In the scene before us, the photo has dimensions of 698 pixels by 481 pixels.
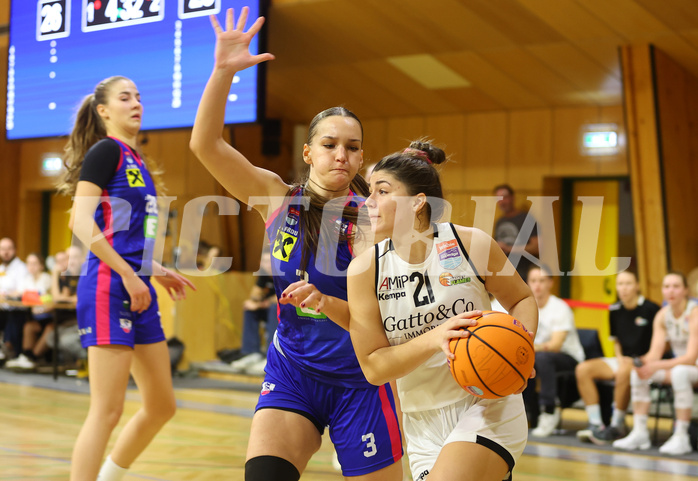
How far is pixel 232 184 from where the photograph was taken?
299 centimetres

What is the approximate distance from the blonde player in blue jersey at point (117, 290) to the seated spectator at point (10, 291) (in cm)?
823

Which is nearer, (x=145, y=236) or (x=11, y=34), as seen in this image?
(x=145, y=236)

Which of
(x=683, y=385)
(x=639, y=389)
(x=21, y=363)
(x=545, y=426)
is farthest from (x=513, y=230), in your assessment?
(x=21, y=363)

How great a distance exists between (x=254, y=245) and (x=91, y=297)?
8897 millimetres

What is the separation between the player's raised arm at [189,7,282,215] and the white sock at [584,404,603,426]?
484cm

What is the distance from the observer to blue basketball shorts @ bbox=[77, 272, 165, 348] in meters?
3.67

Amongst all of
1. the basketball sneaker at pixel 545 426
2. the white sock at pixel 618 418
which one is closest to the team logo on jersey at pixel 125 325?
the basketball sneaker at pixel 545 426

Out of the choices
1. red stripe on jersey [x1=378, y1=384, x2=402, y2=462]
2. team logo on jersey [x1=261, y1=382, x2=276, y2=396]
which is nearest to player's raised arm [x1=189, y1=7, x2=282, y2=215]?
team logo on jersey [x1=261, y1=382, x2=276, y2=396]

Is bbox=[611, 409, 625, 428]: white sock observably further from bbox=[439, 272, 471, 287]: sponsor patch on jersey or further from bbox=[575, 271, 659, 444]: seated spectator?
bbox=[439, 272, 471, 287]: sponsor patch on jersey

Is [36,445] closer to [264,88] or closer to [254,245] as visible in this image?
[264,88]

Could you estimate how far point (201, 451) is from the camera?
5953 mm

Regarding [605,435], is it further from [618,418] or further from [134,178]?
[134,178]

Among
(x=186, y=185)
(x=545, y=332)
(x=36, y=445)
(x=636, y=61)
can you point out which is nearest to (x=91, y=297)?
(x=36, y=445)

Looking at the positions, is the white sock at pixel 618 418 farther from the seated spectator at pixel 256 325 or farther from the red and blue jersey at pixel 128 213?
the red and blue jersey at pixel 128 213
